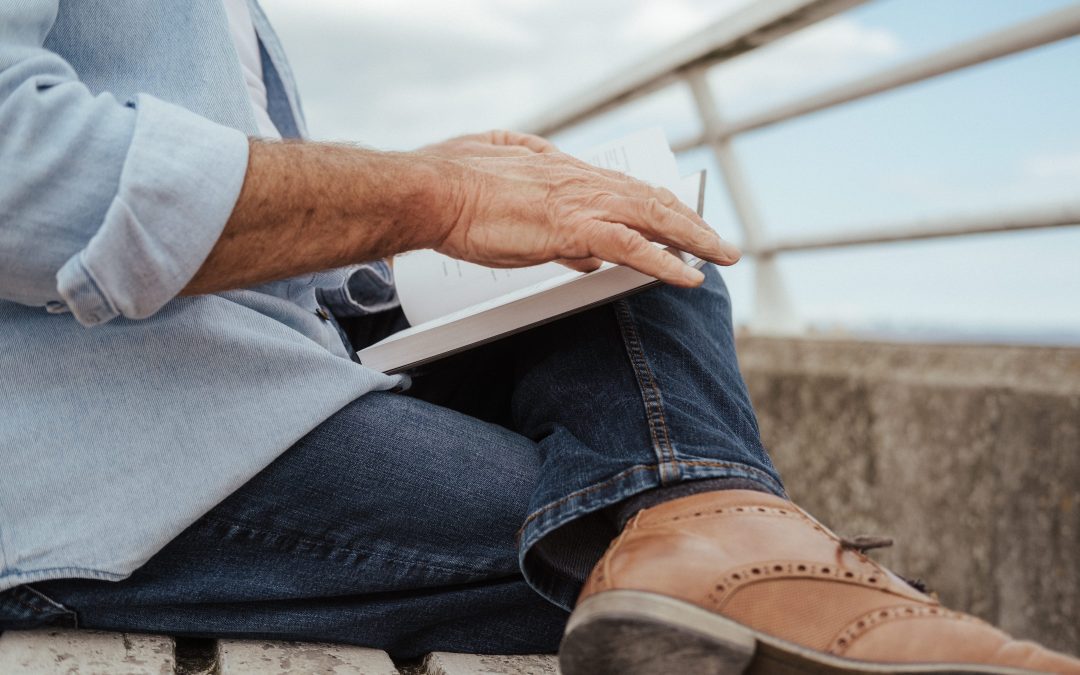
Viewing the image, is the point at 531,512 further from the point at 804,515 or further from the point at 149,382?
the point at 149,382

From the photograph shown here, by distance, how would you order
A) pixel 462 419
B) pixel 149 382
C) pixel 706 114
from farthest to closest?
pixel 706 114, pixel 462 419, pixel 149 382

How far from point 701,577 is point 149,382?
1.98ft

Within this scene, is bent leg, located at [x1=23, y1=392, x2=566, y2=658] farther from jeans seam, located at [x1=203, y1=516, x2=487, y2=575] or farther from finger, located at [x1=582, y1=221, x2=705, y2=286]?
finger, located at [x1=582, y1=221, x2=705, y2=286]

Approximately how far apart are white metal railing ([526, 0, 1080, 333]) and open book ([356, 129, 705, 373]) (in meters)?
0.81

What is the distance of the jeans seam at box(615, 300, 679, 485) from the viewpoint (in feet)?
3.20

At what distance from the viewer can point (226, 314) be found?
0.99 m

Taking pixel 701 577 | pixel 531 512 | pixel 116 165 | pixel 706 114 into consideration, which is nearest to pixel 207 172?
pixel 116 165

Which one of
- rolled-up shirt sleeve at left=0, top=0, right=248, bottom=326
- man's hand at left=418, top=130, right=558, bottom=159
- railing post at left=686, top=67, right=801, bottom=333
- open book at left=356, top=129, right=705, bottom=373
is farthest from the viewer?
railing post at left=686, top=67, right=801, bottom=333

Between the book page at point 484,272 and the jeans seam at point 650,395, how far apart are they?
140 mm

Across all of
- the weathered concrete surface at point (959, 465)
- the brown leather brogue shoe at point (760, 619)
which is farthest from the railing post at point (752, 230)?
the brown leather brogue shoe at point (760, 619)

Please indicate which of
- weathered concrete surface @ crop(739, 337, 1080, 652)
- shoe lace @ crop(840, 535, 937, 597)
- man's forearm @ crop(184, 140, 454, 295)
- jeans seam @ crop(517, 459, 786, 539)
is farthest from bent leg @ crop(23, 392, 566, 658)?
weathered concrete surface @ crop(739, 337, 1080, 652)

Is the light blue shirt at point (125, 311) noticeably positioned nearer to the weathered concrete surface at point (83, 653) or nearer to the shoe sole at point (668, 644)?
the weathered concrete surface at point (83, 653)

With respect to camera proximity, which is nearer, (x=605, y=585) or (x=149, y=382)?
(x=605, y=585)

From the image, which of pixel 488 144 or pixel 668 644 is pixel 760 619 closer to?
pixel 668 644
